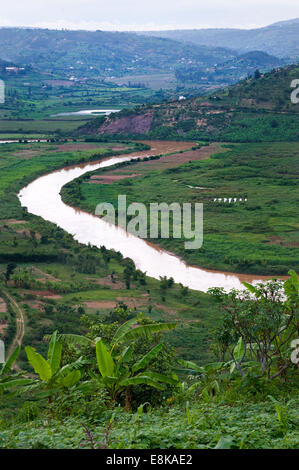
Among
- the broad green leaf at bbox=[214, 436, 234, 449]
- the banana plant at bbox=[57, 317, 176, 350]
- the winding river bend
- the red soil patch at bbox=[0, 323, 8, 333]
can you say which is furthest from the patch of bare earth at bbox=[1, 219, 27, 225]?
the broad green leaf at bbox=[214, 436, 234, 449]

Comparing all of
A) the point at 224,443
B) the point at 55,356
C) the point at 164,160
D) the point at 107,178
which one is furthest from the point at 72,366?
the point at 164,160

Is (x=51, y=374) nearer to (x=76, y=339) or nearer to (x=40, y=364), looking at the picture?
(x=40, y=364)

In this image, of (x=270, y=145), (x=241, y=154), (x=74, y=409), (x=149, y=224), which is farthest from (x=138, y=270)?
(x=270, y=145)

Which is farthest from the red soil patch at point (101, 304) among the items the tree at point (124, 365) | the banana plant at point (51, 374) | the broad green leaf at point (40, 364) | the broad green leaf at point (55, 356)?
the broad green leaf at point (40, 364)

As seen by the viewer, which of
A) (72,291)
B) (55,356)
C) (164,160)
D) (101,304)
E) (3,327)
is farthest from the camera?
(164,160)

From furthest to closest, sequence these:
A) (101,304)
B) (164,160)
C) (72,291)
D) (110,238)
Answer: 1. (164,160)
2. (110,238)
3. (72,291)
4. (101,304)
